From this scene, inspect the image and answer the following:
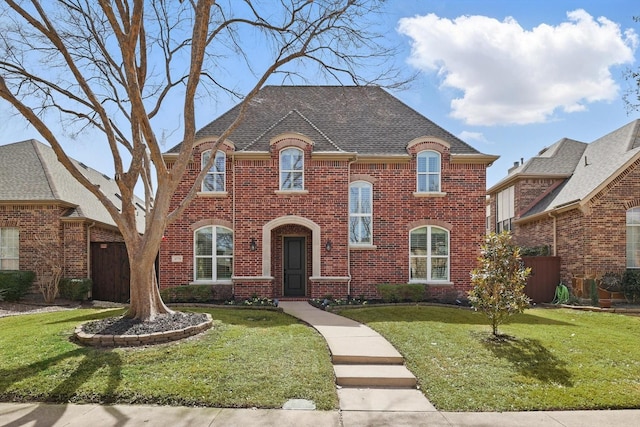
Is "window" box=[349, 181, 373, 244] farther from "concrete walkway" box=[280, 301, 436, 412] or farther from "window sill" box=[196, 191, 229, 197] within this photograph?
"concrete walkway" box=[280, 301, 436, 412]

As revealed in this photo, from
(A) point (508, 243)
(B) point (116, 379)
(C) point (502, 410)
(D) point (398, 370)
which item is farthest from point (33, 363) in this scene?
(A) point (508, 243)

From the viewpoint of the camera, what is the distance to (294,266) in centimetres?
1523

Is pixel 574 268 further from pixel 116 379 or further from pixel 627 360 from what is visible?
pixel 116 379

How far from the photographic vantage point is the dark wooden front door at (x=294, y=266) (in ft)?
49.8

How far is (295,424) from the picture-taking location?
16.1 ft

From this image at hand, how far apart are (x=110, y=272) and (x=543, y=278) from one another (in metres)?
16.6

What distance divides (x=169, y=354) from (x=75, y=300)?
10222mm

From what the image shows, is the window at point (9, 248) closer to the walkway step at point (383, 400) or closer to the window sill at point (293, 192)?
the window sill at point (293, 192)

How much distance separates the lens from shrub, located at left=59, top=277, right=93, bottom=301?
14.8 metres

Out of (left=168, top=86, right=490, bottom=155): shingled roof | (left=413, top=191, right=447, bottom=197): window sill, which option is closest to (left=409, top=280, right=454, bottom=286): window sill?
(left=413, top=191, right=447, bottom=197): window sill

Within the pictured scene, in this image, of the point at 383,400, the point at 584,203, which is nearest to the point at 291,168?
the point at 383,400

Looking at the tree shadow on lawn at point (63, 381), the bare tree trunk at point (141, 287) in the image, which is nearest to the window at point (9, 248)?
the bare tree trunk at point (141, 287)

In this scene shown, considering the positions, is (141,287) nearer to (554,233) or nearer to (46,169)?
(46,169)

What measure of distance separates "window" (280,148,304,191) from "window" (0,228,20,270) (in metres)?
10.3
